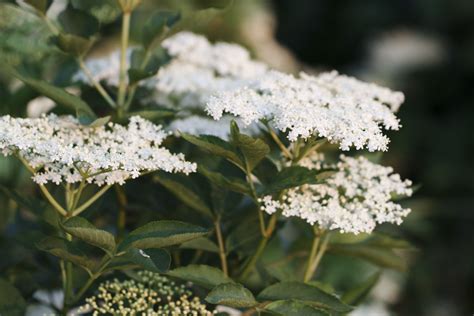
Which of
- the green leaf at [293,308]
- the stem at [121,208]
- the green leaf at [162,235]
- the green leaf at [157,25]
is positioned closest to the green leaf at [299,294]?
the green leaf at [293,308]

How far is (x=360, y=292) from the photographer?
1137 millimetres

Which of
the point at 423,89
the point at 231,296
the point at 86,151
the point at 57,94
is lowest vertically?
the point at 231,296

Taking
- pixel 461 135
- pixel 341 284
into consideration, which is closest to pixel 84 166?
pixel 341 284

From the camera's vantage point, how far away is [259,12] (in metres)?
3.23

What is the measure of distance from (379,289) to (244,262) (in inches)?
51.6

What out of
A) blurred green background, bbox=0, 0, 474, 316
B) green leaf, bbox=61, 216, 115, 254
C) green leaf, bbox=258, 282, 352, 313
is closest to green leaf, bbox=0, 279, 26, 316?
green leaf, bbox=61, 216, 115, 254

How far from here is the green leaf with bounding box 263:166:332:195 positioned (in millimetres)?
911

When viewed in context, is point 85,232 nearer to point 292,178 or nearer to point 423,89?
point 292,178

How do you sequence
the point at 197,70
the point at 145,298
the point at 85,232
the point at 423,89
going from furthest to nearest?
the point at 423,89
the point at 197,70
the point at 145,298
the point at 85,232

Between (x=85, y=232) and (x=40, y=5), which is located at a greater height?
(x=40, y=5)

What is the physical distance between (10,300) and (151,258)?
23 centimetres

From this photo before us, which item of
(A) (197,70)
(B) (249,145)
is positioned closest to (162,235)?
(B) (249,145)

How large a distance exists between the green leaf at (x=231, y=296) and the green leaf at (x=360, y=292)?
257mm

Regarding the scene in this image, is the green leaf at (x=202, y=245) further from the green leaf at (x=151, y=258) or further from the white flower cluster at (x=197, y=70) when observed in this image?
the white flower cluster at (x=197, y=70)
